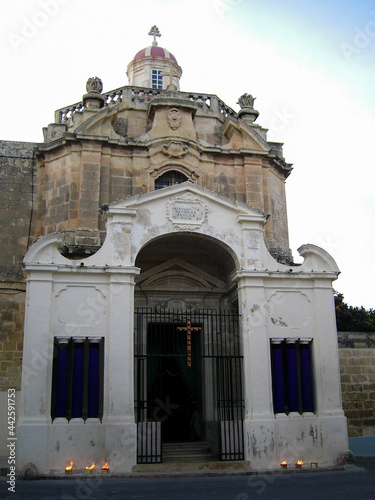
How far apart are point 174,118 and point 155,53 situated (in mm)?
11442

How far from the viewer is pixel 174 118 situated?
16.3 meters

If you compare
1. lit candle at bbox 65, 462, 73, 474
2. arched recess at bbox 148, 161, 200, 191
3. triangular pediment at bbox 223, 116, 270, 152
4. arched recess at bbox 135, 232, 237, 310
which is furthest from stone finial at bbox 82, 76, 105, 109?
lit candle at bbox 65, 462, 73, 474

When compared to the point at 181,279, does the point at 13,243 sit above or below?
above

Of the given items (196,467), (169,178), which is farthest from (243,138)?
(196,467)

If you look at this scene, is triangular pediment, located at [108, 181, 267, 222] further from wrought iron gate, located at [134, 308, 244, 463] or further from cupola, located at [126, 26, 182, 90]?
cupola, located at [126, 26, 182, 90]

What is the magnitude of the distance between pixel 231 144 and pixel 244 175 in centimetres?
116

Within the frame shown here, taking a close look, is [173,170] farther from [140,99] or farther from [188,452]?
[188,452]

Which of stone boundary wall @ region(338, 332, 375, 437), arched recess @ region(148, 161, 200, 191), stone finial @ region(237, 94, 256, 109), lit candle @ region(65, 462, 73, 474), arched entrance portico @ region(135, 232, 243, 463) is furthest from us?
stone finial @ region(237, 94, 256, 109)

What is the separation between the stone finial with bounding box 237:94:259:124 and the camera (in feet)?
58.0

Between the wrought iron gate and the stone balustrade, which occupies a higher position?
the stone balustrade

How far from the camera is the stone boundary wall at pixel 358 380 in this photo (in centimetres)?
1541

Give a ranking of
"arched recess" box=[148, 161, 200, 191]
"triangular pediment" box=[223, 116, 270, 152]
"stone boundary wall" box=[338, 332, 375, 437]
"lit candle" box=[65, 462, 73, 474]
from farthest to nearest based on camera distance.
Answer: "triangular pediment" box=[223, 116, 270, 152] < "arched recess" box=[148, 161, 200, 191] < "stone boundary wall" box=[338, 332, 375, 437] < "lit candle" box=[65, 462, 73, 474]

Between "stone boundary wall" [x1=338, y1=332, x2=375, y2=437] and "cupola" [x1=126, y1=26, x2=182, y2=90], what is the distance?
15.2m

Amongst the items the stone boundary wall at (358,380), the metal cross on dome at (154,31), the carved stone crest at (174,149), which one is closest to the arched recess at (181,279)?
the carved stone crest at (174,149)
